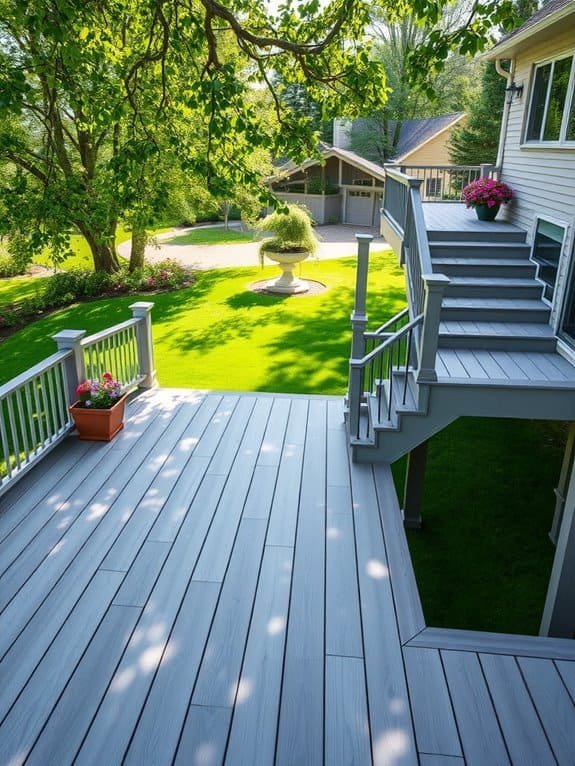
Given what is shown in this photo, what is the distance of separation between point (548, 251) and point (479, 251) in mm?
→ 880

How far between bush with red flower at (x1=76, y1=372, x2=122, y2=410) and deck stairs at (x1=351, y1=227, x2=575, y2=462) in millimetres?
2472

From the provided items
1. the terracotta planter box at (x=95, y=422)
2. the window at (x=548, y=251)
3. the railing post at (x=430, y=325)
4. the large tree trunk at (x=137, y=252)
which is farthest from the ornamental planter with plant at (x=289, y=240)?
the railing post at (x=430, y=325)

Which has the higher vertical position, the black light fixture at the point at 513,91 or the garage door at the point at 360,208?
the black light fixture at the point at 513,91

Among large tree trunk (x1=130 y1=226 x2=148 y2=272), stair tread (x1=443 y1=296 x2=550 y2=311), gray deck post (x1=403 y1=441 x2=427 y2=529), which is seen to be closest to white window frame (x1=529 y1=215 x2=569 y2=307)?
stair tread (x1=443 y1=296 x2=550 y2=311)

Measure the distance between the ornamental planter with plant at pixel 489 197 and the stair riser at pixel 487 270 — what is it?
5.73 feet

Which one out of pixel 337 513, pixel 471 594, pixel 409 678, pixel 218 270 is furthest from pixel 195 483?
pixel 218 270

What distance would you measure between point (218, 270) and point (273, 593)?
16254 mm

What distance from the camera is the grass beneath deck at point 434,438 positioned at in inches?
234

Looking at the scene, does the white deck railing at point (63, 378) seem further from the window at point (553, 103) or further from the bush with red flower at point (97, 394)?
the window at point (553, 103)

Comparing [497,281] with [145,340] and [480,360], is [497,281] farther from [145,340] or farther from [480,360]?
[145,340]

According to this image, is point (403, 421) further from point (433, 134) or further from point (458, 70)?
point (458, 70)

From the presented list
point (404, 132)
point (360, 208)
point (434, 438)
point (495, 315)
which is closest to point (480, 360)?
point (495, 315)

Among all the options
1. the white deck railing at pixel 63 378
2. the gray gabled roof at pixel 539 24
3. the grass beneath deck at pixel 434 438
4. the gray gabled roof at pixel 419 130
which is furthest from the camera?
the gray gabled roof at pixel 419 130

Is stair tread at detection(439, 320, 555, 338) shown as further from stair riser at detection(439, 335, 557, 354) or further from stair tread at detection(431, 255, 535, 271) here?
stair tread at detection(431, 255, 535, 271)
